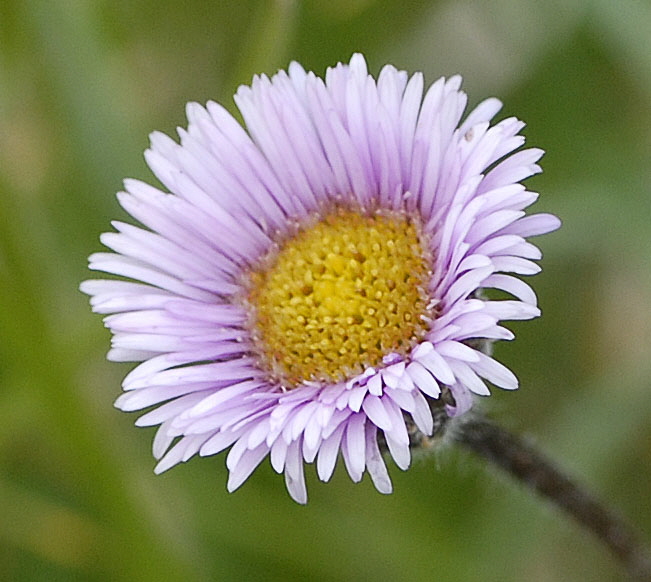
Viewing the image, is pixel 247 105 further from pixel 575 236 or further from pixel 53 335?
pixel 575 236

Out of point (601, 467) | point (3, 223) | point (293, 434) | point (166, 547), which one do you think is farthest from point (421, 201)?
point (601, 467)

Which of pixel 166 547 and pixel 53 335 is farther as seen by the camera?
pixel 166 547

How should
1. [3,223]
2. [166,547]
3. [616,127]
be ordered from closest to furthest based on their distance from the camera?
[3,223]
[166,547]
[616,127]

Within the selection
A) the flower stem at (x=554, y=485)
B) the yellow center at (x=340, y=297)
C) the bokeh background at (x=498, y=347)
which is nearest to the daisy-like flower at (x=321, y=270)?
the yellow center at (x=340, y=297)

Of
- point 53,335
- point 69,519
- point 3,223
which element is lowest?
point 69,519

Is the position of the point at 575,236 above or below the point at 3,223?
below

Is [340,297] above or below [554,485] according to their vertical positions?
above

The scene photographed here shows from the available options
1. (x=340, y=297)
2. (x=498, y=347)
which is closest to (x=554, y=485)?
(x=340, y=297)

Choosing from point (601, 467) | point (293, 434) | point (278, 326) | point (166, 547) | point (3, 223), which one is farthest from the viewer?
point (601, 467)

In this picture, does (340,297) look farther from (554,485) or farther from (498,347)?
(498,347)
